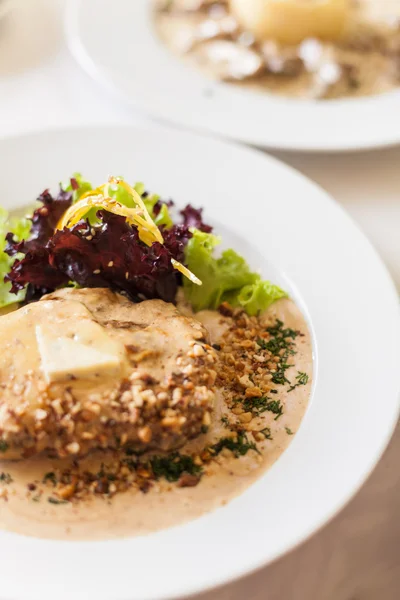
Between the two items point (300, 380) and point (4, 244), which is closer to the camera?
point (300, 380)

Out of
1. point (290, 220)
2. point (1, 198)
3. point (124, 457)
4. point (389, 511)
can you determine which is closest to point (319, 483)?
point (389, 511)

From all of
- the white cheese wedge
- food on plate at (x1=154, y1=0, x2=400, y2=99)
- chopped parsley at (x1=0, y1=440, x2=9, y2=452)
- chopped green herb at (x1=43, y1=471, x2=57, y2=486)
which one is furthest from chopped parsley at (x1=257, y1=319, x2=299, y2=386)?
food on plate at (x1=154, y1=0, x2=400, y2=99)

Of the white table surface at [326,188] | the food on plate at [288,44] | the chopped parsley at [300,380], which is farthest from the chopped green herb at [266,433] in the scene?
the food on plate at [288,44]

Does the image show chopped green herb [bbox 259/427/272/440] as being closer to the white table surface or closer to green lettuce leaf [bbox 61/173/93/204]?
the white table surface

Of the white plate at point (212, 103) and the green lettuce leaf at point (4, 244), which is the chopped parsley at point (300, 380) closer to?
the green lettuce leaf at point (4, 244)

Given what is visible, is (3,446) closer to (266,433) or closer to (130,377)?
(130,377)

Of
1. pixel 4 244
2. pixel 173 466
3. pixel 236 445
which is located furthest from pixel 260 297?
pixel 4 244
